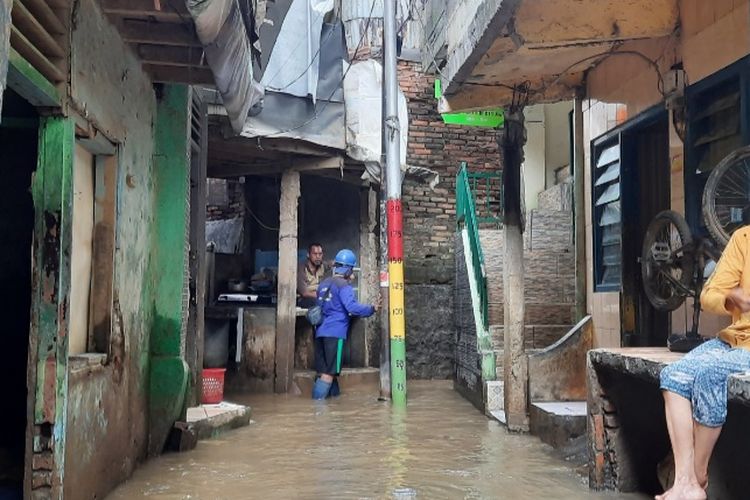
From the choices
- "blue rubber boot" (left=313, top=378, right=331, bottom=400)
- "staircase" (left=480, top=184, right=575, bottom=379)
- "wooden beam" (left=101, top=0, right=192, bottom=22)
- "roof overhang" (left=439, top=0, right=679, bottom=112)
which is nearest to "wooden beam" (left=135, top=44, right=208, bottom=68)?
"wooden beam" (left=101, top=0, right=192, bottom=22)

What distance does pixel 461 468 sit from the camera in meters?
5.80

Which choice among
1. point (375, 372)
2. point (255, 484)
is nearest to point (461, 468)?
point (255, 484)

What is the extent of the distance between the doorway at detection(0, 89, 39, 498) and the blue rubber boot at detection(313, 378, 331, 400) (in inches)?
205

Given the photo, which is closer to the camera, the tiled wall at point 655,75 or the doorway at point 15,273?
the tiled wall at point 655,75

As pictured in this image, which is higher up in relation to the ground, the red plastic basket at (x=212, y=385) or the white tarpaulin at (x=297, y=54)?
the white tarpaulin at (x=297, y=54)

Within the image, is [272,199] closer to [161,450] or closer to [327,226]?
[327,226]

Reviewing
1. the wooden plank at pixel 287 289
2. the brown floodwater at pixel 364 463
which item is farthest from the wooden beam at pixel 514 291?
the wooden plank at pixel 287 289

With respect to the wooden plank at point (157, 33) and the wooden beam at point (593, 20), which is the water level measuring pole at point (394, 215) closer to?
the wooden beam at point (593, 20)

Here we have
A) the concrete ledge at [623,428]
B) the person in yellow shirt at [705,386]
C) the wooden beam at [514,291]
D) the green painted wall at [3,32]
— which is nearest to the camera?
the green painted wall at [3,32]

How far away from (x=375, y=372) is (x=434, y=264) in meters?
2.24

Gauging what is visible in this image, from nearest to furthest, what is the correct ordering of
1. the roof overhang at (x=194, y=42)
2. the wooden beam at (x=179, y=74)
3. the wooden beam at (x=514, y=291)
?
the roof overhang at (x=194, y=42), the wooden beam at (x=179, y=74), the wooden beam at (x=514, y=291)

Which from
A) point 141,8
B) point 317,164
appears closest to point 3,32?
point 141,8

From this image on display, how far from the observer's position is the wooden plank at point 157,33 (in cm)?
506

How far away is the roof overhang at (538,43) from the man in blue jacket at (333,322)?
3.40 metres
